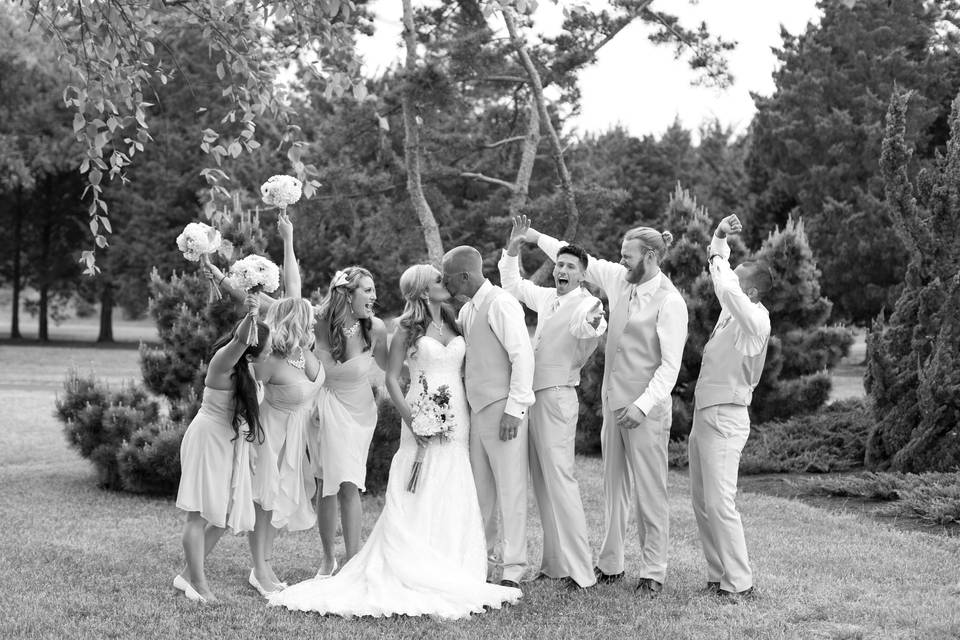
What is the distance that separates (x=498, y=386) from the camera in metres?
6.70

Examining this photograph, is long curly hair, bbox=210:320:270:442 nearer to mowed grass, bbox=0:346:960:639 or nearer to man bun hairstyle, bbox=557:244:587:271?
mowed grass, bbox=0:346:960:639

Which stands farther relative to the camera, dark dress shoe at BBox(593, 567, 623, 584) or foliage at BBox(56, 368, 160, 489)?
foliage at BBox(56, 368, 160, 489)

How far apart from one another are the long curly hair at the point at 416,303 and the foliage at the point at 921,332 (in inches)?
260

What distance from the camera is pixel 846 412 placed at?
14547 mm

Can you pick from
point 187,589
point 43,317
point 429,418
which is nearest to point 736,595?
point 429,418

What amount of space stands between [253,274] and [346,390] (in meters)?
1.28

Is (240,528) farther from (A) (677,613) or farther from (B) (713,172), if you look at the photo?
(B) (713,172)

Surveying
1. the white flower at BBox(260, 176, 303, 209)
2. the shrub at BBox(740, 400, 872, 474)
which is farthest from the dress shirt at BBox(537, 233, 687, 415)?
the shrub at BBox(740, 400, 872, 474)

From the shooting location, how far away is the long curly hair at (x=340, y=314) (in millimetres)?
6750

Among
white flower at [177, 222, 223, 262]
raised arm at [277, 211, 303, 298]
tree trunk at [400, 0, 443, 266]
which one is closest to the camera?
white flower at [177, 222, 223, 262]

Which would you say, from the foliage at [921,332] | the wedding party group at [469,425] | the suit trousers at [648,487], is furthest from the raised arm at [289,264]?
the foliage at [921,332]

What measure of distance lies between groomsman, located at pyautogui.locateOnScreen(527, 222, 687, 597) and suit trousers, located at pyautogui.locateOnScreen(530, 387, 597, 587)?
0.81 ft

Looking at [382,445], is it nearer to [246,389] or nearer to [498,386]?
[498,386]

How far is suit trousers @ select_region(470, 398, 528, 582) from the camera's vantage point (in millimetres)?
6766
